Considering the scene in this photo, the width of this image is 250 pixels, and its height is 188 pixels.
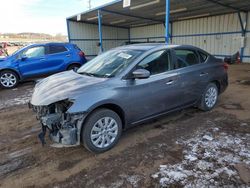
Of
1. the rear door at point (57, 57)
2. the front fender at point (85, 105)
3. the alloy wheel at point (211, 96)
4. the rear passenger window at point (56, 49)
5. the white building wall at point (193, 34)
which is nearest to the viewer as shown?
the front fender at point (85, 105)

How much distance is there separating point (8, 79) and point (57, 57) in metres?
2.08

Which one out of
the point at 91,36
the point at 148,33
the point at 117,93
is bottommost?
the point at 117,93

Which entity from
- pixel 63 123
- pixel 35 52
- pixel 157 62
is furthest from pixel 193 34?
pixel 63 123

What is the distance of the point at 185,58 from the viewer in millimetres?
4348

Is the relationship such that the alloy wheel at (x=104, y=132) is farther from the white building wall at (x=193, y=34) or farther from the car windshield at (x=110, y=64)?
the white building wall at (x=193, y=34)

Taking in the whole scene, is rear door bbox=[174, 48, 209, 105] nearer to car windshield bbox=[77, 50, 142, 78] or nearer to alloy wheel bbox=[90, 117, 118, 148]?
car windshield bbox=[77, 50, 142, 78]

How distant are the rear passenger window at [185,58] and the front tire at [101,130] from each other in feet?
5.62

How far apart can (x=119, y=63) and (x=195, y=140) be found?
1.84m

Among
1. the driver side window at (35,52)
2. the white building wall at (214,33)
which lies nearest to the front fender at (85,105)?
the driver side window at (35,52)

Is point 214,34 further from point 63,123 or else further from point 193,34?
point 63,123

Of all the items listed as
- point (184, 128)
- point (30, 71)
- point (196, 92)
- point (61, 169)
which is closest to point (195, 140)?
point (184, 128)

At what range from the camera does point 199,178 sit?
2613 mm

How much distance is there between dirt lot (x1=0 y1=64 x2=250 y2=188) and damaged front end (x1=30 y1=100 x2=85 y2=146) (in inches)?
14.1

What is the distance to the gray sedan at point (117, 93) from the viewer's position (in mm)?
3006
